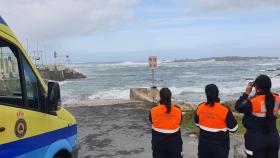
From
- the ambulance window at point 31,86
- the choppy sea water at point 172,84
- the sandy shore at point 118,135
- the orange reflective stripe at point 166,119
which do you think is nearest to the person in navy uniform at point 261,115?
the orange reflective stripe at point 166,119

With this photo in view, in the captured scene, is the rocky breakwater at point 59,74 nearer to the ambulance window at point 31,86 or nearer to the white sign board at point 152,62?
the white sign board at point 152,62

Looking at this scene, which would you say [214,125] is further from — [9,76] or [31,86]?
[9,76]

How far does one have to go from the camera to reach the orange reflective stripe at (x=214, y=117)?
21.0ft

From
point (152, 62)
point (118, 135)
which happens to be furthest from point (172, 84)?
point (118, 135)

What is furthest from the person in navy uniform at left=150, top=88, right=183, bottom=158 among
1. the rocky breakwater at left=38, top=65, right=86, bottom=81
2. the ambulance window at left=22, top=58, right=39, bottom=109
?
the rocky breakwater at left=38, top=65, right=86, bottom=81

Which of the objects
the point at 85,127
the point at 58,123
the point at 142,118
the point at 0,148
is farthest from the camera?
the point at 142,118

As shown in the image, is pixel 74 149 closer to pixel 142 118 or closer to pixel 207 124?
pixel 207 124

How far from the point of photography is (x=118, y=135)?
12.0 m

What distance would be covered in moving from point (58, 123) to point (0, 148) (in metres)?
1.41

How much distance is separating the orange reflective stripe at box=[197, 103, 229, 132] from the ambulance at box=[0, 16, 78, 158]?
202 centimetres

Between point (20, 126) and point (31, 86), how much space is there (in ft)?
2.27

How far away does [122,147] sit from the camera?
34.5 feet

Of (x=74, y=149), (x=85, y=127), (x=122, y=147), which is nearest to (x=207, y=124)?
(x=74, y=149)

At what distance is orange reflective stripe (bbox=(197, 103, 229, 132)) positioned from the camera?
639 cm
